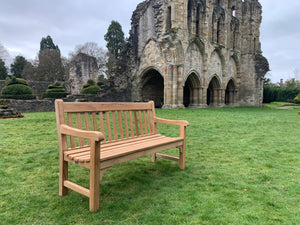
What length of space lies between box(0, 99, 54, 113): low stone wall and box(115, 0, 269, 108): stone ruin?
7.22 m

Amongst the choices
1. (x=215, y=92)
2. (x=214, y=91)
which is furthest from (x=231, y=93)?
A: (x=214, y=91)

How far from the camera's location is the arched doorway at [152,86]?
20438 mm

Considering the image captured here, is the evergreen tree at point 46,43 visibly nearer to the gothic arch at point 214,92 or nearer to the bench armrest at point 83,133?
the gothic arch at point 214,92

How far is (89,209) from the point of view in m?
2.17

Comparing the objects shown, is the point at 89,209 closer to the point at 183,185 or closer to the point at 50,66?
the point at 183,185

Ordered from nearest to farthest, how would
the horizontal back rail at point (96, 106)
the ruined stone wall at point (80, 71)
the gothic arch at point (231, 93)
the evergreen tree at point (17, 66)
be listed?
the horizontal back rail at point (96, 106) < the gothic arch at point (231, 93) < the ruined stone wall at point (80, 71) < the evergreen tree at point (17, 66)

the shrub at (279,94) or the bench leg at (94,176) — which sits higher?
the shrub at (279,94)

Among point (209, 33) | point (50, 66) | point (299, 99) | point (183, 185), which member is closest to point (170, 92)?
point (209, 33)

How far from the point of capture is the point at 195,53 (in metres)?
18.4

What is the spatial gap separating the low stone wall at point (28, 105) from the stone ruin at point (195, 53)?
7223 millimetres

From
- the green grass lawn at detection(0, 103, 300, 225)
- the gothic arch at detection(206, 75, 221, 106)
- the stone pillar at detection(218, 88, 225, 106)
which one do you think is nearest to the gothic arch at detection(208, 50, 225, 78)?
the gothic arch at detection(206, 75, 221, 106)

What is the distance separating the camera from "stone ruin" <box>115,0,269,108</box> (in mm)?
16375

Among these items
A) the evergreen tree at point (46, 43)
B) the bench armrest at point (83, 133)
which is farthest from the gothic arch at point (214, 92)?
the evergreen tree at point (46, 43)

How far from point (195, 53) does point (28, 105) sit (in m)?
14.3
